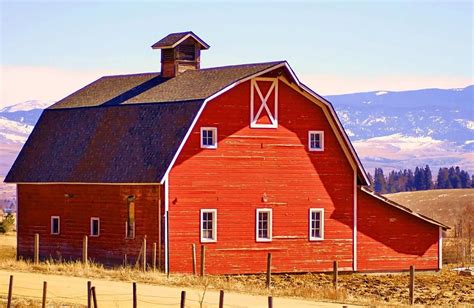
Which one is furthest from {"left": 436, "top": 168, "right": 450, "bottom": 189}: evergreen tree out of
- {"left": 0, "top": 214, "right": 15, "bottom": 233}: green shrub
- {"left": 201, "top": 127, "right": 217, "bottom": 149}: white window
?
{"left": 201, "top": 127, "right": 217, "bottom": 149}: white window

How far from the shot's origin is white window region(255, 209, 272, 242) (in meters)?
50.0

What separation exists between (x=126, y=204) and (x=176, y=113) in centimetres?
392

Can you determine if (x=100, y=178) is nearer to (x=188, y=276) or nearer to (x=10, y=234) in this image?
(x=188, y=276)

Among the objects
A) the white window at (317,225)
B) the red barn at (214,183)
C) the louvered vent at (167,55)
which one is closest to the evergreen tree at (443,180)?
the louvered vent at (167,55)

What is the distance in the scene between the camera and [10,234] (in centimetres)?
7725

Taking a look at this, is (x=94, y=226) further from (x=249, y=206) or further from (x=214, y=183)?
(x=249, y=206)

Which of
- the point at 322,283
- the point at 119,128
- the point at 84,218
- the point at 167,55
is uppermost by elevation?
the point at 167,55

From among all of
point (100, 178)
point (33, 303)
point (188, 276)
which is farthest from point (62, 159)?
point (33, 303)

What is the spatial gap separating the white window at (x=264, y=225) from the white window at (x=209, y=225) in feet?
6.35

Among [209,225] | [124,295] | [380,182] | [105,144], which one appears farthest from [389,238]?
[380,182]

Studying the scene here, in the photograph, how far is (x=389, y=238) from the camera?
175ft

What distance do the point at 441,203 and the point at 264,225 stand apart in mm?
72416

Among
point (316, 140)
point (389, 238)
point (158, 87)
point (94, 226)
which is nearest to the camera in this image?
point (316, 140)

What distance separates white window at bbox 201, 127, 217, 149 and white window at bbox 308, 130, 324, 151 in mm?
4315
